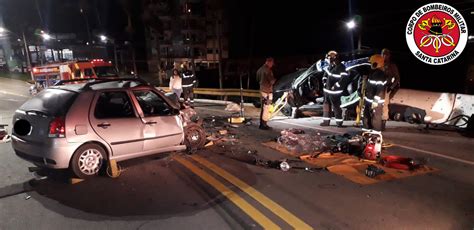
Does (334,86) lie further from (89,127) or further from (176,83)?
(89,127)

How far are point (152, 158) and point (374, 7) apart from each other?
96.1ft

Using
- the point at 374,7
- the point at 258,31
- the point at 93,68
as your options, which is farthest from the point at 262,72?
the point at 258,31

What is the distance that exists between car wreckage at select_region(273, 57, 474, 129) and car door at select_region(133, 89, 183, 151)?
18.5ft

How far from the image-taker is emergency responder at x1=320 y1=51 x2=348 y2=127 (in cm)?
948

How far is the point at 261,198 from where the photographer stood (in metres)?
4.88

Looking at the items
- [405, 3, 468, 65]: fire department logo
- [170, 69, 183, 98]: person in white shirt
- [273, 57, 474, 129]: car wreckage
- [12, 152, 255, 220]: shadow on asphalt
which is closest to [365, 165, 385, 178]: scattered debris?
[12, 152, 255, 220]: shadow on asphalt

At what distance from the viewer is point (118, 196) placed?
5090mm

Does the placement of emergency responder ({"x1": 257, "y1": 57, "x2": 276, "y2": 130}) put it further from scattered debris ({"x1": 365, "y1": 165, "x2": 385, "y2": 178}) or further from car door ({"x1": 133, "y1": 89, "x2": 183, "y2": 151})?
scattered debris ({"x1": 365, "y1": 165, "x2": 385, "y2": 178})

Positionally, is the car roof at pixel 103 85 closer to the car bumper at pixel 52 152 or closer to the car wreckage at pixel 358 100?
the car bumper at pixel 52 152

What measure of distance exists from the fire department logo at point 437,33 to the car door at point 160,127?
28.7 ft

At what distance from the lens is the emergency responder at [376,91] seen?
8.58m

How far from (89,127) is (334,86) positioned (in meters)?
6.46

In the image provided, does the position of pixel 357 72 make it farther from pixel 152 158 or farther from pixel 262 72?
pixel 152 158

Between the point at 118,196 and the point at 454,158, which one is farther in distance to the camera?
the point at 454,158
